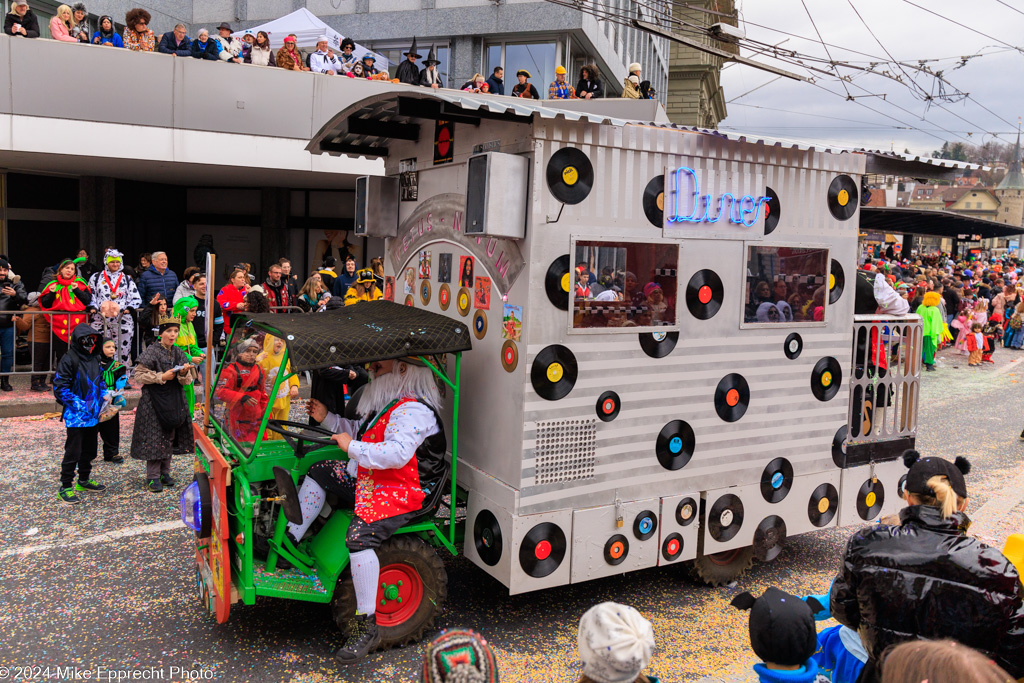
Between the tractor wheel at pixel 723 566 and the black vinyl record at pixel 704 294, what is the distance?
5.53ft

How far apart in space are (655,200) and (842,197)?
5.62 ft

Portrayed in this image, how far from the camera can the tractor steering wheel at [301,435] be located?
498cm

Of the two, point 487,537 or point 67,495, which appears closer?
point 487,537

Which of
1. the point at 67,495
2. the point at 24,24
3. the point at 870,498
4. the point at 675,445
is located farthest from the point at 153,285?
the point at 870,498

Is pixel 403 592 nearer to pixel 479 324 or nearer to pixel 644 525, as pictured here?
pixel 644 525

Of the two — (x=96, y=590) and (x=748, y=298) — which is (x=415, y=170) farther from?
(x=96, y=590)

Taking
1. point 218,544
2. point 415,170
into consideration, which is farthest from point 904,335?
point 218,544

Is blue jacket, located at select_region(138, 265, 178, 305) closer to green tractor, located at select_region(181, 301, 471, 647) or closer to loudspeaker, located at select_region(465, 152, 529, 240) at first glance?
green tractor, located at select_region(181, 301, 471, 647)

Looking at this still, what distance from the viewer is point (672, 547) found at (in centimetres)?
545

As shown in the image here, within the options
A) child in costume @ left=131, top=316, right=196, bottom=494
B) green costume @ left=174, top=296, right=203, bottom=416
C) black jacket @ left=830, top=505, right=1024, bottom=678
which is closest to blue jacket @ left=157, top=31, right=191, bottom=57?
green costume @ left=174, top=296, right=203, bottom=416

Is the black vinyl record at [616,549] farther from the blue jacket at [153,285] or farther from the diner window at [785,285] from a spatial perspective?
the blue jacket at [153,285]

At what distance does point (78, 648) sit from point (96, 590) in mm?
832

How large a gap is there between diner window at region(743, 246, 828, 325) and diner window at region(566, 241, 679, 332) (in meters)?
0.68

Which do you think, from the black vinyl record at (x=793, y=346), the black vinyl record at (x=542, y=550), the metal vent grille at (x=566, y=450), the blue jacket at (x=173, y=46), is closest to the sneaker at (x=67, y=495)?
the black vinyl record at (x=542, y=550)
